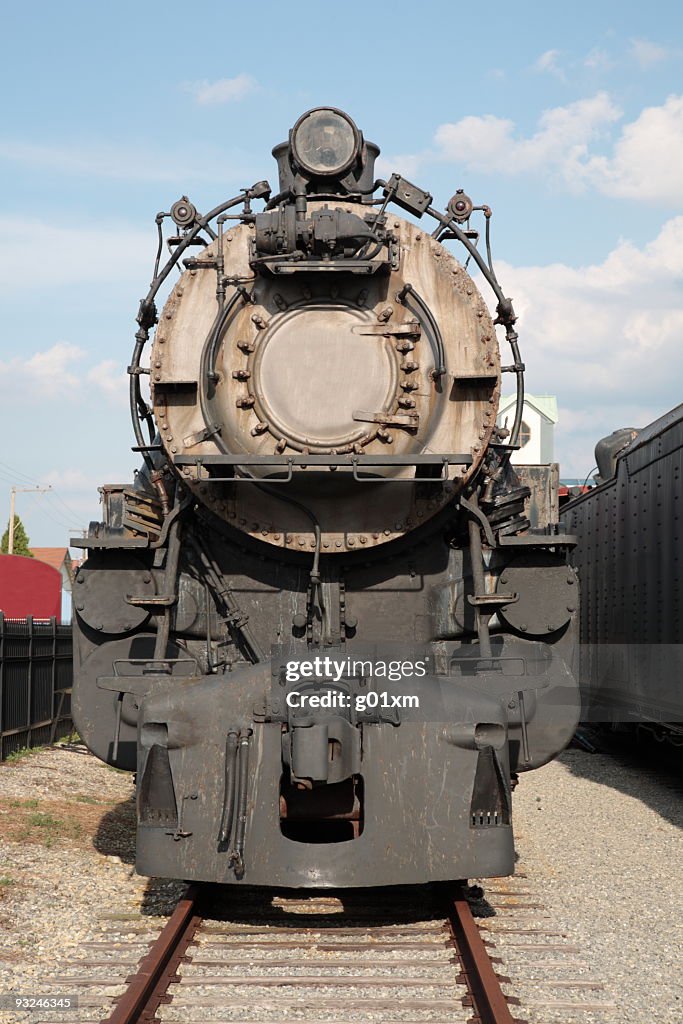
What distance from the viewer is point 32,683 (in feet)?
44.6

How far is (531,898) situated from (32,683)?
859cm

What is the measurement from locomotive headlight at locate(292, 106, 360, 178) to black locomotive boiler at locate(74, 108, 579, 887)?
0.01 metres

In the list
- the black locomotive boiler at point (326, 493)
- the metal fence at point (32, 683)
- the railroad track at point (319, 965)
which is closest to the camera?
the railroad track at point (319, 965)

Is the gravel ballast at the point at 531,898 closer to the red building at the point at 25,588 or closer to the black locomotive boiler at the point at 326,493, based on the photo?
the black locomotive boiler at the point at 326,493

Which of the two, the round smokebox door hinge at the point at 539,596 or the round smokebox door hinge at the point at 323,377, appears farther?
the round smokebox door hinge at the point at 539,596

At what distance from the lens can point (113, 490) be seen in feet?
23.5

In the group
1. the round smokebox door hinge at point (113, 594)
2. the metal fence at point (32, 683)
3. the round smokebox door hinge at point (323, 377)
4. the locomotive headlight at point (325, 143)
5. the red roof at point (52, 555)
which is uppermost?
the locomotive headlight at point (325, 143)

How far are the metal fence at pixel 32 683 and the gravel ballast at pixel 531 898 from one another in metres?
2.05

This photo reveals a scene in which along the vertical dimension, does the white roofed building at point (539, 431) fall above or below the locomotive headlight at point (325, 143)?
above

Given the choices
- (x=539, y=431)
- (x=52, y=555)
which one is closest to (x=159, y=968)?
(x=539, y=431)

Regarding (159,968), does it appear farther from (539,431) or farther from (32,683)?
(539,431)

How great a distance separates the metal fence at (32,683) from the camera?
12562 mm

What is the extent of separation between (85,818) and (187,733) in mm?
3944

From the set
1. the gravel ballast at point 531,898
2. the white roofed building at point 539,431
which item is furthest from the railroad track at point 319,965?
the white roofed building at point 539,431
